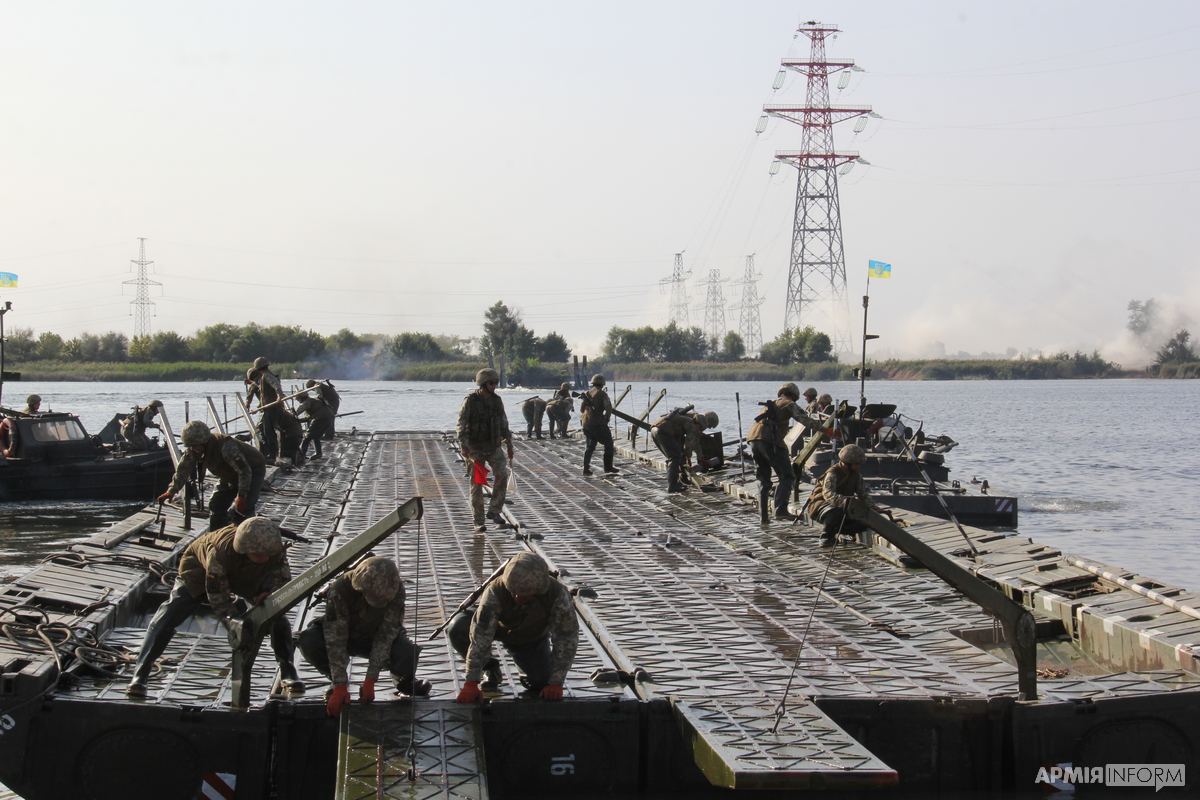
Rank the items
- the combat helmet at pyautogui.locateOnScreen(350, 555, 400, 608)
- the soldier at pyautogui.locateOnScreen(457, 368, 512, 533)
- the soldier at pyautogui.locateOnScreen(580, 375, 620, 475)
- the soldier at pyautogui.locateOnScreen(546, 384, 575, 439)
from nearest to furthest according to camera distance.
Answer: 1. the combat helmet at pyautogui.locateOnScreen(350, 555, 400, 608)
2. the soldier at pyautogui.locateOnScreen(457, 368, 512, 533)
3. the soldier at pyautogui.locateOnScreen(580, 375, 620, 475)
4. the soldier at pyautogui.locateOnScreen(546, 384, 575, 439)

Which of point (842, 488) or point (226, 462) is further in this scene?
point (842, 488)

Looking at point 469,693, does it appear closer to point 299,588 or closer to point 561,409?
point 299,588

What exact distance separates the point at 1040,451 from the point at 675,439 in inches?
1343

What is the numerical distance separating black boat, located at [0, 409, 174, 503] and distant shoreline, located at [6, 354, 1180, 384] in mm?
46565

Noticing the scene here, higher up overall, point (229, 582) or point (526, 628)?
point (229, 582)

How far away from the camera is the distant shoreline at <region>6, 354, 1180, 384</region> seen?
103438mm

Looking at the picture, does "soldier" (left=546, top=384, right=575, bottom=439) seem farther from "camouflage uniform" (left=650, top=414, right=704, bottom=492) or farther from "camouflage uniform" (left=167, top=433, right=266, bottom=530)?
"camouflage uniform" (left=167, top=433, right=266, bottom=530)

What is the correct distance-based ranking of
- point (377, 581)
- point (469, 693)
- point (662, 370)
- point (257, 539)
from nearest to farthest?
point (377, 581)
point (469, 693)
point (257, 539)
point (662, 370)

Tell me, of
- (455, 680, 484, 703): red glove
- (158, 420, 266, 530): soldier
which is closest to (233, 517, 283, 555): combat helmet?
(455, 680, 484, 703): red glove

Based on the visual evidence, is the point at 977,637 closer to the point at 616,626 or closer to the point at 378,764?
the point at 616,626

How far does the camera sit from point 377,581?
9.05 m

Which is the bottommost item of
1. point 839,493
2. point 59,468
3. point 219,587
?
point 59,468

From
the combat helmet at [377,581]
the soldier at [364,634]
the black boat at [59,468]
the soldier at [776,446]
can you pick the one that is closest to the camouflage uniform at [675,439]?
the soldier at [776,446]

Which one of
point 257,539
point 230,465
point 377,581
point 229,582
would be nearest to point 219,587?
point 229,582
